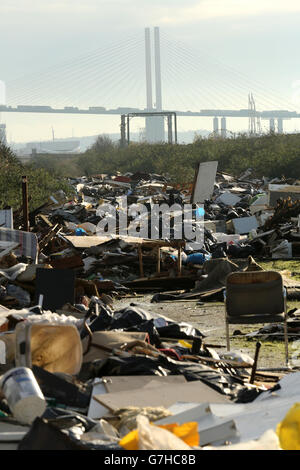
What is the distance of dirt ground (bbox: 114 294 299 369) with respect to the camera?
25.4 ft

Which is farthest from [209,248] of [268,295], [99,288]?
[268,295]

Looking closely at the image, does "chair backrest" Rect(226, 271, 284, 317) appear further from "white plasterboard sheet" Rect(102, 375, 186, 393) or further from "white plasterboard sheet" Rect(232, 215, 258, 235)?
"white plasterboard sheet" Rect(232, 215, 258, 235)

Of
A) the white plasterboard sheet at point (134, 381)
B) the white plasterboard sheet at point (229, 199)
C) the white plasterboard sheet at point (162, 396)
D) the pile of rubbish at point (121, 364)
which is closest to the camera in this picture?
the pile of rubbish at point (121, 364)

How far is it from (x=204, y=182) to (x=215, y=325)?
44.3 ft

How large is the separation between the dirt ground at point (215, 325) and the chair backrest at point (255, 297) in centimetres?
39

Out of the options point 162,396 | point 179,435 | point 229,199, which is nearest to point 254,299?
point 162,396

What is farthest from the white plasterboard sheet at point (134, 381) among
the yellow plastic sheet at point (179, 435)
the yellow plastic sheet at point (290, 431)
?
the yellow plastic sheet at point (290, 431)

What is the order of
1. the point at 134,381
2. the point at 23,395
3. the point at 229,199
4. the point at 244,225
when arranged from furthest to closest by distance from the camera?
the point at 229,199, the point at 244,225, the point at 134,381, the point at 23,395

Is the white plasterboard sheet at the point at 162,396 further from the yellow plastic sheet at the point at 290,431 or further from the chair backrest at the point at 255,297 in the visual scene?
the chair backrest at the point at 255,297

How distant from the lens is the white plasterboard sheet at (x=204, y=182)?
869 inches

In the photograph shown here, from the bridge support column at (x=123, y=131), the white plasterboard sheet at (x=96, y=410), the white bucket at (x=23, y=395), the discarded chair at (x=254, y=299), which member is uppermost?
the white bucket at (x=23, y=395)

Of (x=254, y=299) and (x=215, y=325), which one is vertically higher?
(x=254, y=299)

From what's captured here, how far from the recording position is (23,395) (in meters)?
4.80

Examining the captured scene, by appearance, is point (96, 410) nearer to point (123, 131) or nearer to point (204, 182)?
point (204, 182)
